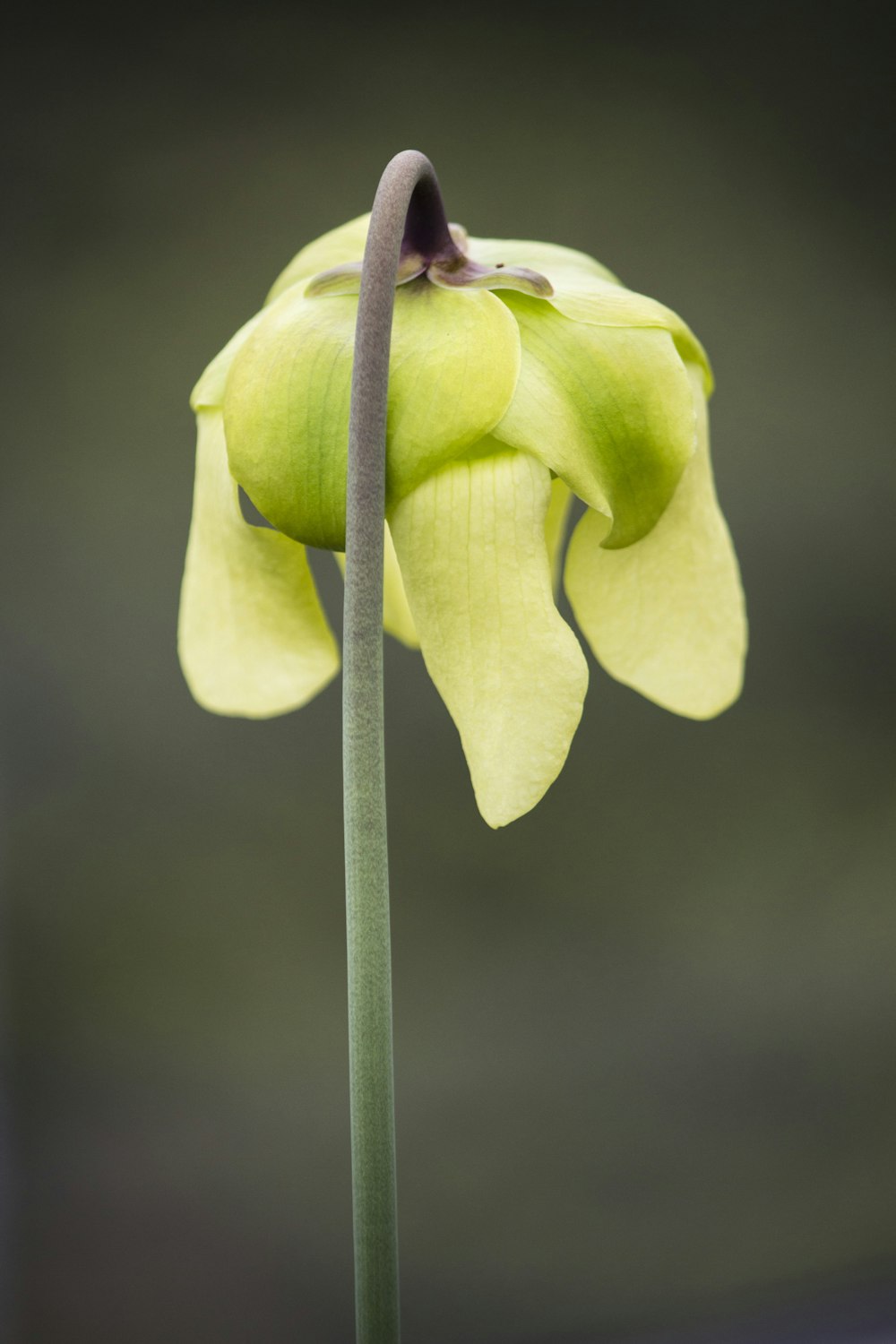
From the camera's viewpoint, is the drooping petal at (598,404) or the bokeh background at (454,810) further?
the bokeh background at (454,810)

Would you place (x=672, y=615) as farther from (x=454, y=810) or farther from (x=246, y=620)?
(x=454, y=810)

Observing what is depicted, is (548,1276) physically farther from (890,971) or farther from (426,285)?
(426,285)

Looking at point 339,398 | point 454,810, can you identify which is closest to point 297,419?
point 339,398

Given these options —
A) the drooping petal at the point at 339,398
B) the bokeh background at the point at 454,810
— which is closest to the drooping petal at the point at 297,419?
the drooping petal at the point at 339,398

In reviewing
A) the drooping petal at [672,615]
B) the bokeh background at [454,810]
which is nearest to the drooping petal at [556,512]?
the drooping petal at [672,615]

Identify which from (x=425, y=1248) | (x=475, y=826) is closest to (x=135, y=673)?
(x=475, y=826)

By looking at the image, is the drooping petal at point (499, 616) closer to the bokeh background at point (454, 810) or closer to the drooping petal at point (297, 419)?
the drooping petal at point (297, 419)

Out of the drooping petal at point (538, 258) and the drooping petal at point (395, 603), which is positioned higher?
the drooping petal at point (538, 258)
